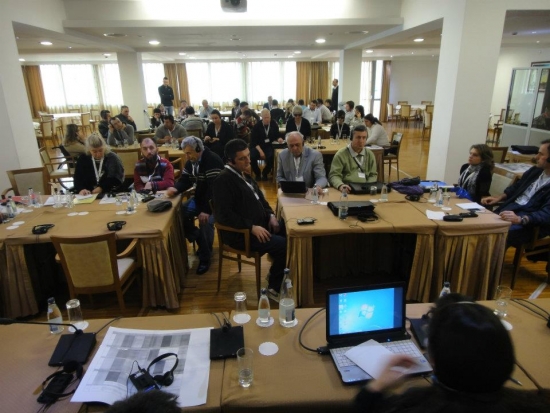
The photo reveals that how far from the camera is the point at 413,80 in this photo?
690 inches

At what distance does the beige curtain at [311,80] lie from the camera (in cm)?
1623

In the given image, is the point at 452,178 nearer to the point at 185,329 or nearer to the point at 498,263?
the point at 498,263

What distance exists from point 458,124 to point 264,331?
14.6 ft

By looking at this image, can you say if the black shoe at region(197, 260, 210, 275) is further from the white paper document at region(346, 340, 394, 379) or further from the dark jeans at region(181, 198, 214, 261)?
the white paper document at region(346, 340, 394, 379)

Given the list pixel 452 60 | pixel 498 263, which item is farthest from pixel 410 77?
pixel 498 263

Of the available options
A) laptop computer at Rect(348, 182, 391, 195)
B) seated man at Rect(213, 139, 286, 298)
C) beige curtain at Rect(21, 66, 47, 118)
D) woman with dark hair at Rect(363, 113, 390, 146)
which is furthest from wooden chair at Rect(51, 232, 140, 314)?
beige curtain at Rect(21, 66, 47, 118)

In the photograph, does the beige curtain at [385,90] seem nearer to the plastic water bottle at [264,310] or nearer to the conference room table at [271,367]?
the conference room table at [271,367]

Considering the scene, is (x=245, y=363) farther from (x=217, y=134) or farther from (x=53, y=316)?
(x=217, y=134)

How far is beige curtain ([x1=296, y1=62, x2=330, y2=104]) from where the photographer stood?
16.2 meters

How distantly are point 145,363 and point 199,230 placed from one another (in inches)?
96.9

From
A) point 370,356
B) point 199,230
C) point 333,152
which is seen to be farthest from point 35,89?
point 370,356

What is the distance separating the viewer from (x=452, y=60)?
480 cm

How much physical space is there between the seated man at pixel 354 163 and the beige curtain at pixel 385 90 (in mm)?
14692

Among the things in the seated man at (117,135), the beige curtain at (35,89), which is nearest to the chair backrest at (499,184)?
the seated man at (117,135)
